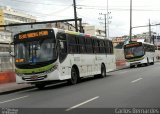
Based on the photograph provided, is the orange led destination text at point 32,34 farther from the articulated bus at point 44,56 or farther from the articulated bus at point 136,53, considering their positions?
the articulated bus at point 136,53

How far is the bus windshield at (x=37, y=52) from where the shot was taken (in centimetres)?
2073

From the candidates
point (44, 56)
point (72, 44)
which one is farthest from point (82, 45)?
point (44, 56)

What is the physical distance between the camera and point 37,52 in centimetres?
2083

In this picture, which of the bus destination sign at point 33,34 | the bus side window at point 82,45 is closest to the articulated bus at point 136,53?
the bus side window at point 82,45

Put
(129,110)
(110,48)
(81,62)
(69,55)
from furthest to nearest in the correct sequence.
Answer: (110,48) < (81,62) < (69,55) < (129,110)

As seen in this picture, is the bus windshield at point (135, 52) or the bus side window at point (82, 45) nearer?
the bus side window at point (82, 45)

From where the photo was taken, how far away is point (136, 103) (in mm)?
12844

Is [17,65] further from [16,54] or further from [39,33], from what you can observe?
[39,33]

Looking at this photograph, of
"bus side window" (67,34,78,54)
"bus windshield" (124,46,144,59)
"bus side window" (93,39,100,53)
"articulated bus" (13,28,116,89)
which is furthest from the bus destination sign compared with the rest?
"bus windshield" (124,46,144,59)

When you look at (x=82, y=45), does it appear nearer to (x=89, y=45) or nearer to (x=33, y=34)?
(x=89, y=45)

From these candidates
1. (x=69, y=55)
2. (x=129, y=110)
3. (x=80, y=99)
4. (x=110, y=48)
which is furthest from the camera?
(x=110, y=48)

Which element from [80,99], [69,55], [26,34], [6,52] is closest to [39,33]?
[26,34]

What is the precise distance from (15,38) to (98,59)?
8.11m

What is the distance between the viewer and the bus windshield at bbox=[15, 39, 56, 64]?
68.0ft
